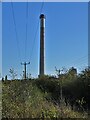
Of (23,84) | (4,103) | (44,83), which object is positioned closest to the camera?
(4,103)

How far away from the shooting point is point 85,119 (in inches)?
389

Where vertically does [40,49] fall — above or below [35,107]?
above

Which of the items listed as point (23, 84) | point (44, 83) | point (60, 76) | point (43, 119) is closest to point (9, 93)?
point (23, 84)

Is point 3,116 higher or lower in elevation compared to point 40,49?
lower

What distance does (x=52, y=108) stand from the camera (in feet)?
31.9

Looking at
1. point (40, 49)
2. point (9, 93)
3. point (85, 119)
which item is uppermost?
point (40, 49)

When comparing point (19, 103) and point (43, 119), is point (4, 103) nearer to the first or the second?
point (19, 103)

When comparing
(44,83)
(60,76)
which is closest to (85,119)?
(60,76)

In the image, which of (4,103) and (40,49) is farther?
(40,49)

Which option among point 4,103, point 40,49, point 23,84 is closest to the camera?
point 4,103

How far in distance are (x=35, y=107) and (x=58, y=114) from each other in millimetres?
1133

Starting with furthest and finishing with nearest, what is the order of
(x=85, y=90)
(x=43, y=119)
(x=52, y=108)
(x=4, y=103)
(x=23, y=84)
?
(x=85, y=90) < (x=23, y=84) < (x=4, y=103) < (x=52, y=108) < (x=43, y=119)

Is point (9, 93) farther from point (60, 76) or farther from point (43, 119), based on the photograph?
point (43, 119)

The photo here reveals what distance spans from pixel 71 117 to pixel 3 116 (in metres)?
1.91
